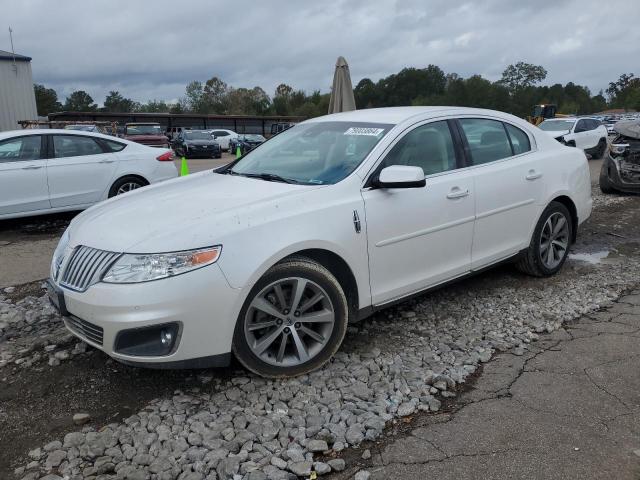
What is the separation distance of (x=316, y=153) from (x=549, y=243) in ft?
8.26

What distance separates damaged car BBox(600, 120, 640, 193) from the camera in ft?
32.3

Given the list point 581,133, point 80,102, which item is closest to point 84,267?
point 581,133

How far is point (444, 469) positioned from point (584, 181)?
12.6ft

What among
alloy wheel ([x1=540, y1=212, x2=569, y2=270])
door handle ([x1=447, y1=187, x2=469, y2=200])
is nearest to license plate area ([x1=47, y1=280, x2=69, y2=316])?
door handle ([x1=447, y1=187, x2=469, y2=200])

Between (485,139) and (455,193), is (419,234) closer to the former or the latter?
(455,193)

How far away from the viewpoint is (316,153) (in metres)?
4.07

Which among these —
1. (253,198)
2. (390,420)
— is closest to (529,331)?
(390,420)

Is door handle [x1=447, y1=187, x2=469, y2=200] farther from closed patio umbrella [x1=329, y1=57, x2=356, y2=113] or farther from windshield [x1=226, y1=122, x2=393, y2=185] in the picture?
closed patio umbrella [x1=329, y1=57, x2=356, y2=113]

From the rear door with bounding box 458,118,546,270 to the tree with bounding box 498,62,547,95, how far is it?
116m

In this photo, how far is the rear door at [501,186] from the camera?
4332 millimetres

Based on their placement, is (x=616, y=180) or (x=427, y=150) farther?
(x=616, y=180)

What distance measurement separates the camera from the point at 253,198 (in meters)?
3.38

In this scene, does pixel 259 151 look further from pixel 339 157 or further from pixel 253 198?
pixel 253 198

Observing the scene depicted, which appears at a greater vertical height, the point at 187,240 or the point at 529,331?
the point at 187,240
